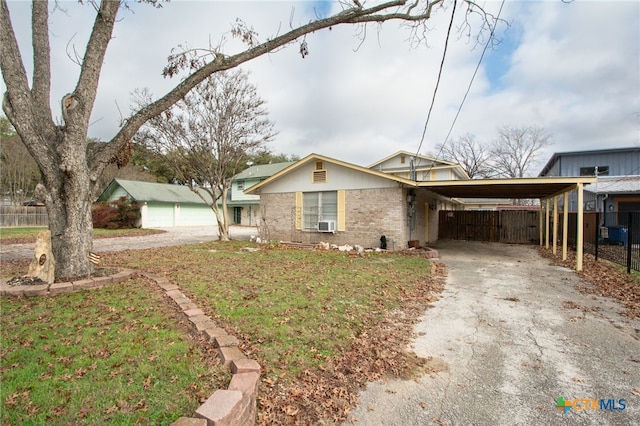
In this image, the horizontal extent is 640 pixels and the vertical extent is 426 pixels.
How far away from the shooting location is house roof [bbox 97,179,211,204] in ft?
79.4

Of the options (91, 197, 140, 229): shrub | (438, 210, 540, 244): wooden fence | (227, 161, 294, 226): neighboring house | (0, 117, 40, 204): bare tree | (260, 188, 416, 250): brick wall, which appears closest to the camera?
(260, 188, 416, 250): brick wall

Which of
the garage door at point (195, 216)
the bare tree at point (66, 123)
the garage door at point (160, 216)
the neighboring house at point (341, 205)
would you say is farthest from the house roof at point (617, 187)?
the garage door at point (160, 216)

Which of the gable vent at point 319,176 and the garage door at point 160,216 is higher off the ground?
the gable vent at point 319,176

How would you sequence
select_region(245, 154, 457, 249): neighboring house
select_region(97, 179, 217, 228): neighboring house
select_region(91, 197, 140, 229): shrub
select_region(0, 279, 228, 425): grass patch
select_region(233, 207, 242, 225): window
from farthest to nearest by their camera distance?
1. select_region(233, 207, 242, 225): window
2. select_region(97, 179, 217, 228): neighboring house
3. select_region(91, 197, 140, 229): shrub
4. select_region(245, 154, 457, 249): neighboring house
5. select_region(0, 279, 228, 425): grass patch

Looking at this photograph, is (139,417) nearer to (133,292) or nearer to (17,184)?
(133,292)

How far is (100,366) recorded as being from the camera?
2.65 metres

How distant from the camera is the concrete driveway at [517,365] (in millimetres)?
2357

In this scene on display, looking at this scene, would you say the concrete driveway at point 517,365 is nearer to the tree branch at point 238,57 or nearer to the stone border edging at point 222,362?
the stone border edging at point 222,362

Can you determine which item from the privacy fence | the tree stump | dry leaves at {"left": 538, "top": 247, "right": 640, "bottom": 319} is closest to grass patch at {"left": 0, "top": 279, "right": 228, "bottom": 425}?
the tree stump

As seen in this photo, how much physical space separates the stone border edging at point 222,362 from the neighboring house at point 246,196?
2376 cm

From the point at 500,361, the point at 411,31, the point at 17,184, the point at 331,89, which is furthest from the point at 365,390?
the point at 17,184

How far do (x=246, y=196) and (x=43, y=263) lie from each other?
25.2 metres

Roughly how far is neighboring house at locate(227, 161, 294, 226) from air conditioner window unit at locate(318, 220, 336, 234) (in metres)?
17.3

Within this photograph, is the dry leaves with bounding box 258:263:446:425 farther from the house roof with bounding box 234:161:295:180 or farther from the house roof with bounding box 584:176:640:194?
the house roof with bounding box 234:161:295:180
